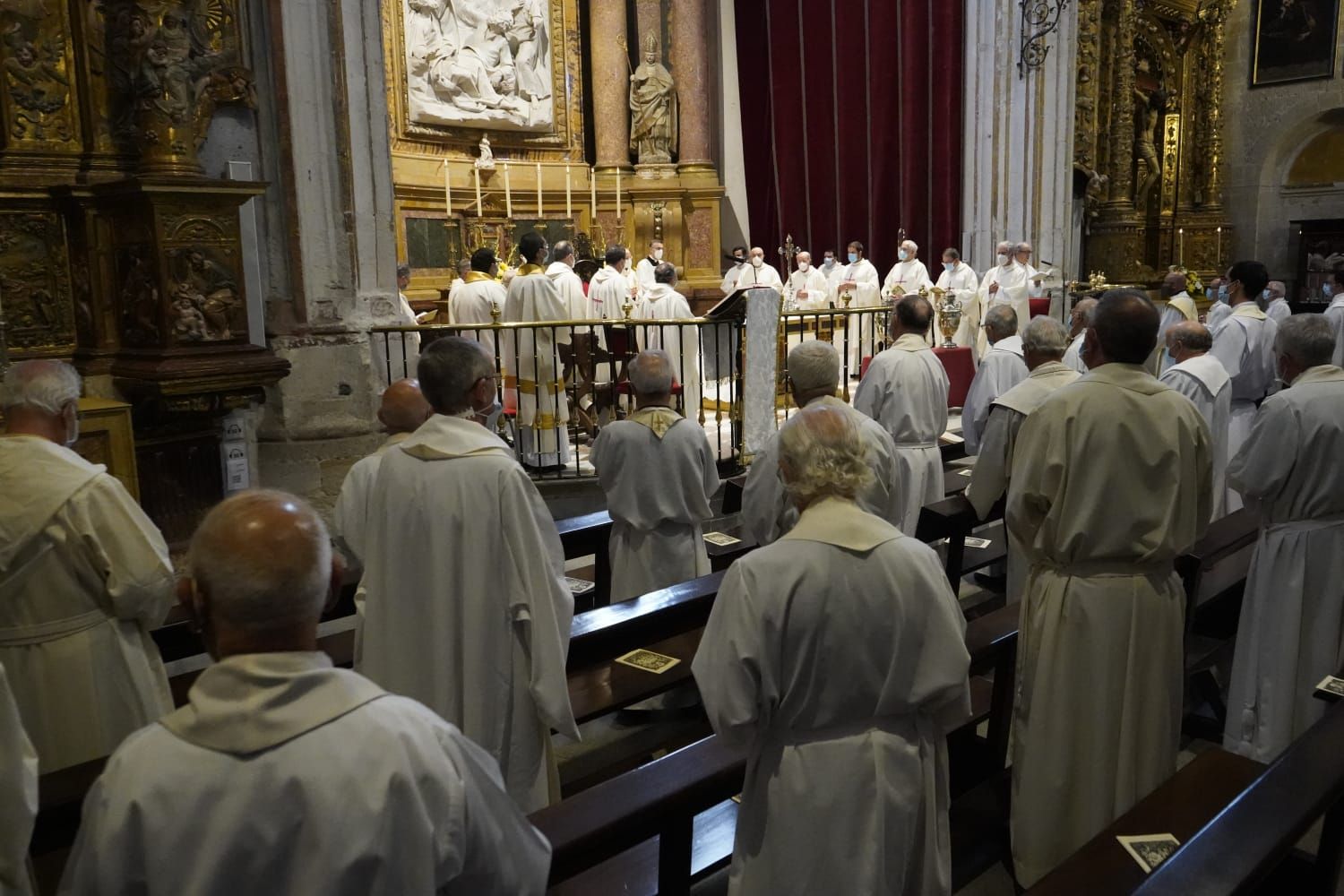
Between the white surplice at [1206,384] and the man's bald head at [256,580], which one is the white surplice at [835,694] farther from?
the white surplice at [1206,384]

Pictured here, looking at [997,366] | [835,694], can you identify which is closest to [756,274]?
[997,366]

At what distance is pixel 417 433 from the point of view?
9.94 feet

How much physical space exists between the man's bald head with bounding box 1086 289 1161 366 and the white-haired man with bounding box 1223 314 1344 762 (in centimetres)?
104

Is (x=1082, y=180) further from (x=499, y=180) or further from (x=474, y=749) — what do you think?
(x=474, y=749)

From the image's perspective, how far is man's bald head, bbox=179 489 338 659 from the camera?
1.40 meters

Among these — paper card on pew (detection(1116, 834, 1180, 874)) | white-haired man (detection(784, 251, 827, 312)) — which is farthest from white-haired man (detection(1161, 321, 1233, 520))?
white-haired man (detection(784, 251, 827, 312))

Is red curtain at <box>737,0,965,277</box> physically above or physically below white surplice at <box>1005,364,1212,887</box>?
above

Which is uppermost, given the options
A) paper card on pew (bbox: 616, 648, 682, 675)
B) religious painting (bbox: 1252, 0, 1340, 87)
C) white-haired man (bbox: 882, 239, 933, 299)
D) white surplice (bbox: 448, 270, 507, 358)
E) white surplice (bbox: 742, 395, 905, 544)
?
religious painting (bbox: 1252, 0, 1340, 87)

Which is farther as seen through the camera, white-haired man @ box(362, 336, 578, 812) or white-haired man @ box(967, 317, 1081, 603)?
white-haired man @ box(967, 317, 1081, 603)

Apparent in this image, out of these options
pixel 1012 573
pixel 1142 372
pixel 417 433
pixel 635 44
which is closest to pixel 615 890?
pixel 417 433

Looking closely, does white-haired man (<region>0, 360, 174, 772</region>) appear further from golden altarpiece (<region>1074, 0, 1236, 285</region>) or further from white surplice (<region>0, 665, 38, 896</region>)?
golden altarpiece (<region>1074, 0, 1236, 285</region>)

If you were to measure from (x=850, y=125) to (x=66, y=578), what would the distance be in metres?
13.5

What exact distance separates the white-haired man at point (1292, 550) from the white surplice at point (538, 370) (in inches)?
198

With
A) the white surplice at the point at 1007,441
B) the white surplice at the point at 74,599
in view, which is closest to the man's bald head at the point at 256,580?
the white surplice at the point at 74,599
